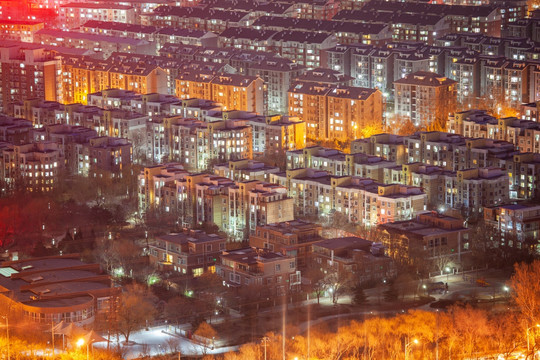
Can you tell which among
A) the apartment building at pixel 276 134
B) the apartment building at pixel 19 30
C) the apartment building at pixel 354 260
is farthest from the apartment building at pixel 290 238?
the apartment building at pixel 19 30

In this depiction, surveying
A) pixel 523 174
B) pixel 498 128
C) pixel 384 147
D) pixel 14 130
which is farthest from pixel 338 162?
pixel 14 130

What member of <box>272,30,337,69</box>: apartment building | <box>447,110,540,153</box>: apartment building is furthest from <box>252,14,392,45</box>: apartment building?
<box>447,110,540,153</box>: apartment building

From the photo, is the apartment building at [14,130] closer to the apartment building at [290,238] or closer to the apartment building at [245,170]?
the apartment building at [245,170]

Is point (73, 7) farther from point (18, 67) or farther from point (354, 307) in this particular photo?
point (354, 307)

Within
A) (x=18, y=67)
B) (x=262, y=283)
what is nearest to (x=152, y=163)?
(x=18, y=67)

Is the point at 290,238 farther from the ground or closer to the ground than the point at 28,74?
closer to the ground

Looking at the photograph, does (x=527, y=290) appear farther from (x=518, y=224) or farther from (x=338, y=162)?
(x=338, y=162)
